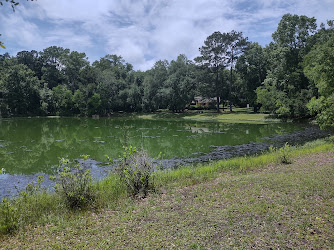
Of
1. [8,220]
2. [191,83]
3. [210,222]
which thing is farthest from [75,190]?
[191,83]

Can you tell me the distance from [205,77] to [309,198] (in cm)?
5096

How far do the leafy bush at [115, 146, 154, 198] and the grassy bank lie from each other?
326 millimetres

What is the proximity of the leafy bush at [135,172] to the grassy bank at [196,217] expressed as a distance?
1.07 feet

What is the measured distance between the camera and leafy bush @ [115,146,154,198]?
7141mm

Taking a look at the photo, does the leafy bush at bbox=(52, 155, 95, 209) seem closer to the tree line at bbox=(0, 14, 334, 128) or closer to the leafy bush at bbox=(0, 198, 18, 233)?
the leafy bush at bbox=(0, 198, 18, 233)

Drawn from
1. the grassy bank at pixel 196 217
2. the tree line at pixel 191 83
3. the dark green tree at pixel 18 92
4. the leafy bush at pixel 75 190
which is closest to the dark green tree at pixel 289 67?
the tree line at pixel 191 83

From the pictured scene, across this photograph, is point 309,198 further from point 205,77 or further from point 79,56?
point 79,56

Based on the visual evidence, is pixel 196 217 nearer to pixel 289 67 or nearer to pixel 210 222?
pixel 210 222

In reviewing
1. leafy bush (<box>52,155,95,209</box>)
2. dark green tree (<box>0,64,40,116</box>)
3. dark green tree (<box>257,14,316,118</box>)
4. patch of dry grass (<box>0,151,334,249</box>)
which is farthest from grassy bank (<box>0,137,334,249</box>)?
dark green tree (<box>0,64,40,116</box>)

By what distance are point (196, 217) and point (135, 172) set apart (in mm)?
2437

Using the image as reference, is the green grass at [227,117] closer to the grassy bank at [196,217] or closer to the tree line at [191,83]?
the tree line at [191,83]

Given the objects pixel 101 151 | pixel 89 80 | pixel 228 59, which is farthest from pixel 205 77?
pixel 101 151

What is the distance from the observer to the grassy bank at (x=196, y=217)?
4469 millimetres

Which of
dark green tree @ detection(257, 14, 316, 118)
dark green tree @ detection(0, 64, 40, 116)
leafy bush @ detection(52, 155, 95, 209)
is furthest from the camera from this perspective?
dark green tree @ detection(0, 64, 40, 116)
